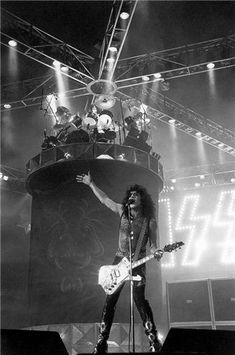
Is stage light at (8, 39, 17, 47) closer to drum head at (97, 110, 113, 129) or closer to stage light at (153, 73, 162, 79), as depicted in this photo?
drum head at (97, 110, 113, 129)

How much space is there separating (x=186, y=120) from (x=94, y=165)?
343 centimetres

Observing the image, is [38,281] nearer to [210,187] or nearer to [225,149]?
[225,149]

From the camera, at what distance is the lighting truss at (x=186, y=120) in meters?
10.7

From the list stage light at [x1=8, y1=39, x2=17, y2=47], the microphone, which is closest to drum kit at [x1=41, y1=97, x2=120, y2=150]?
stage light at [x1=8, y1=39, x2=17, y2=47]

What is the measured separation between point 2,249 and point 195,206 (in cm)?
612

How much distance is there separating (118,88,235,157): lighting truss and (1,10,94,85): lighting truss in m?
1.34

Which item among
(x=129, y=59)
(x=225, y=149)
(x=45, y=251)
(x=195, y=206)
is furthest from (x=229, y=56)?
(x=195, y=206)

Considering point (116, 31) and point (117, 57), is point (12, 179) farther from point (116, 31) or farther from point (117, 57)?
point (116, 31)

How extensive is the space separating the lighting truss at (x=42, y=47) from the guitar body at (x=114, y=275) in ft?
15.9

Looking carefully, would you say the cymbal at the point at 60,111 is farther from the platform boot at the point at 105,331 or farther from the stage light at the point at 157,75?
the platform boot at the point at 105,331

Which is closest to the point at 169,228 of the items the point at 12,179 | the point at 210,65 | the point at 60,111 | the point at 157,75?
the point at 12,179

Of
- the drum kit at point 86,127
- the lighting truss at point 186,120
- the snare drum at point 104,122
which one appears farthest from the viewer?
the lighting truss at point 186,120

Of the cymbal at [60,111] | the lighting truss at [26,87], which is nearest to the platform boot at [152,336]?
the cymbal at [60,111]

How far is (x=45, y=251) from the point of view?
8578 millimetres
